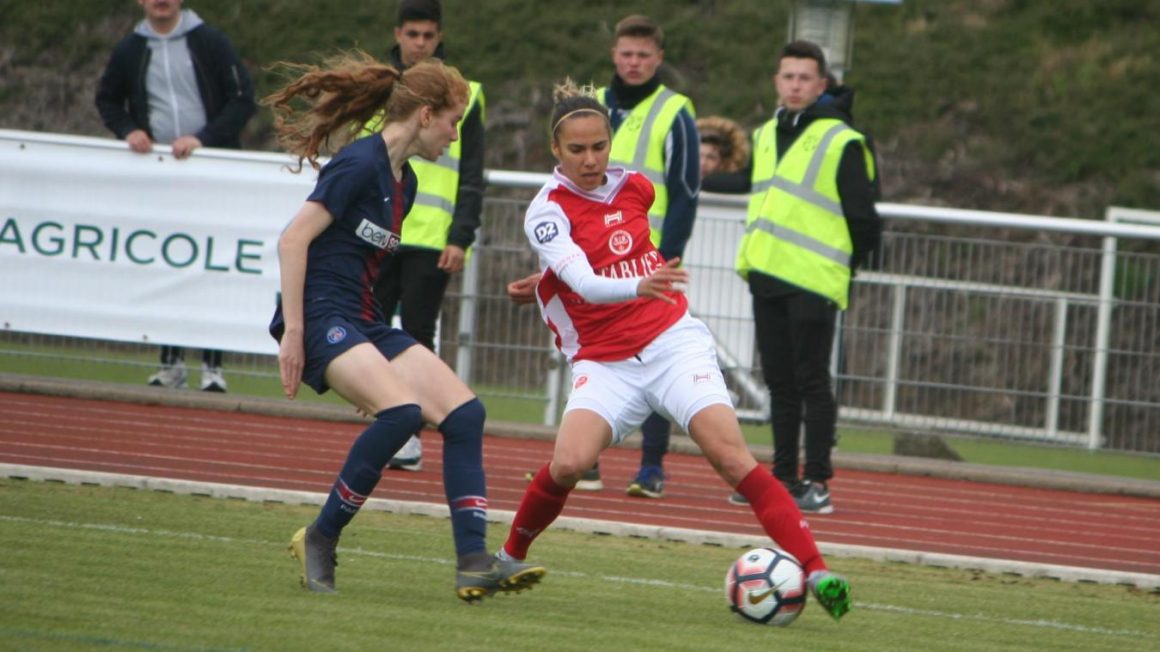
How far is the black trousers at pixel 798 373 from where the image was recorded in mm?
9828

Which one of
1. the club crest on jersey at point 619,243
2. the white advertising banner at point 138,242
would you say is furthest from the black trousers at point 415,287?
the club crest on jersey at point 619,243

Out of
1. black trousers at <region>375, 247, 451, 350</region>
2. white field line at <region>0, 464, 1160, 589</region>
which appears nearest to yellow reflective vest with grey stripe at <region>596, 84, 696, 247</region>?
black trousers at <region>375, 247, 451, 350</region>

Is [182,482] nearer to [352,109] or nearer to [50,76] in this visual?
[352,109]

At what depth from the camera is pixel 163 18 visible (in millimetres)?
12812

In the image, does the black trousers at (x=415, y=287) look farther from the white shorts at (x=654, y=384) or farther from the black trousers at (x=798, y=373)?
the white shorts at (x=654, y=384)

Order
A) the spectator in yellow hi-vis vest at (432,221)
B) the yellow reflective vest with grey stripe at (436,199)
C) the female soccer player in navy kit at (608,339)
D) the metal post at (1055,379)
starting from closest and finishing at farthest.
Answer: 1. the female soccer player in navy kit at (608,339)
2. the spectator in yellow hi-vis vest at (432,221)
3. the yellow reflective vest with grey stripe at (436,199)
4. the metal post at (1055,379)

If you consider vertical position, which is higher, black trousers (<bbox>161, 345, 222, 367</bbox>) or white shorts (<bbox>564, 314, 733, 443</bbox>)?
white shorts (<bbox>564, 314, 733, 443</bbox>)

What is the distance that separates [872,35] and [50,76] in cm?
1023

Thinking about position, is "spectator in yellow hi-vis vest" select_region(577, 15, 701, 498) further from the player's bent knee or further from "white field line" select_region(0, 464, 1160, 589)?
the player's bent knee

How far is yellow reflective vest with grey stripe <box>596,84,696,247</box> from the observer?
388 inches

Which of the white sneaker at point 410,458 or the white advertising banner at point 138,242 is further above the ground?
the white advertising banner at point 138,242

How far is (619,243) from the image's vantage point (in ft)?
22.8

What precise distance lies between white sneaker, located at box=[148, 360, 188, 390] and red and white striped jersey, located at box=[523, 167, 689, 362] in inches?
268

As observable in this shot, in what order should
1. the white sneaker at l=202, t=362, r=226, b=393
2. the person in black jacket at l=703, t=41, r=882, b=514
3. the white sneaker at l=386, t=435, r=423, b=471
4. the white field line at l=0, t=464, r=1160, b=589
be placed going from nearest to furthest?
the white field line at l=0, t=464, r=1160, b=589
the person in black jacket at l=703, t=41, r=882, b=514
the white sneaker at l=386, t=435, r=423, b=471
the white sneaker at l=202, t=362, r=226, b=393
